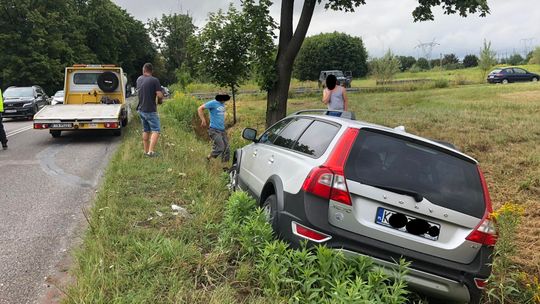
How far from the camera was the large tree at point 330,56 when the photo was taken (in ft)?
208

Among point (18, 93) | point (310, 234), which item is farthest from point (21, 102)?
point (310, 234)

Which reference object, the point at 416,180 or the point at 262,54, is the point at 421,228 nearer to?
the point at 416,180

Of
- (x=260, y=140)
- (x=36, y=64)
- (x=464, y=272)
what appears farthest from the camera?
(x=36, y=64)

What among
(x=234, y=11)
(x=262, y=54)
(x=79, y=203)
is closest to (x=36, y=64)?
(x=234, y=11)

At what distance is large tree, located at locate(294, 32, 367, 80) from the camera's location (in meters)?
63.4

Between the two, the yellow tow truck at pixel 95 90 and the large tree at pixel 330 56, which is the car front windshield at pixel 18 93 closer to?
the yellow tow truck at pixel 95 90

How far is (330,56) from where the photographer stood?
64.8 metres

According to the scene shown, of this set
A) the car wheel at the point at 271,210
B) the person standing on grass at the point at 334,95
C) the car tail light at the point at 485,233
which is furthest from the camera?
the person standing on grass at the point at 334,95

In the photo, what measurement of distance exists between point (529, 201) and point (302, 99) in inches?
916

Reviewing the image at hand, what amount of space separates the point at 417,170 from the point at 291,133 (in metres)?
1.72

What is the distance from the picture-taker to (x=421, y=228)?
11.8ft

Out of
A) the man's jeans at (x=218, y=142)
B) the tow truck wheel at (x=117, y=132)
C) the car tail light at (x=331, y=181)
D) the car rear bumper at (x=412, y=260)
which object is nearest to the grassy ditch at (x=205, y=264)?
the car rear bumper at (x=412, y=260)

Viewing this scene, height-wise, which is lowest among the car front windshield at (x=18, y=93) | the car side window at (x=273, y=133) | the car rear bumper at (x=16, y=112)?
the car rear bumper at (x=16, y=112)

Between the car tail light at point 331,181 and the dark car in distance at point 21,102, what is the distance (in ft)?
69.3
